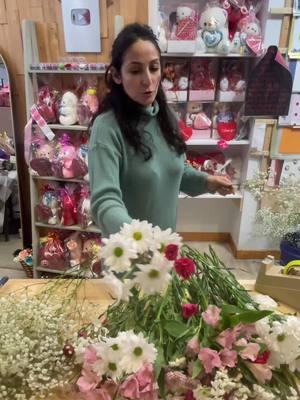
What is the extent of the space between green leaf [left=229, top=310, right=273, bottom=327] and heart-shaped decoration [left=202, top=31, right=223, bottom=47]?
1977 millimetres

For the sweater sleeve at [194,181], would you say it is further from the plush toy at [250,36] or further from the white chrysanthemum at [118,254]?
the plush toy at [250,36]

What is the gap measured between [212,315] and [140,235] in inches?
8.9

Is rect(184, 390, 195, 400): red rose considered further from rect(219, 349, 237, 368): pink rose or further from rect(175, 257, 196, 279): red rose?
rect(175, 257, 196, 279): red rose

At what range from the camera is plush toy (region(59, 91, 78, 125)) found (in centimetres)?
219

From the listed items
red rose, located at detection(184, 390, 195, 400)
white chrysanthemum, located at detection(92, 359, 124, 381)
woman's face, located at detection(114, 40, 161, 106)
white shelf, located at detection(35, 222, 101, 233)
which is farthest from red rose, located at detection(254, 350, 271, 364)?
white shelf, located at detection(35, 222, 101, 233)

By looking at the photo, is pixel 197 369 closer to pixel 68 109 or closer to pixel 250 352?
pixel 250 352

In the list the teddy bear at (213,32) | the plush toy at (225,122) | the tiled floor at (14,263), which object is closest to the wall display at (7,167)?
the tiled floor at (14,263)

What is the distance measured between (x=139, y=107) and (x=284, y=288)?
67cm

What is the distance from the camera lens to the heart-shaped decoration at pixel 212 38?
2.20 metres

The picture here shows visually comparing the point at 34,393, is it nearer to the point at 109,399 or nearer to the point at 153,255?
the point at 109,399

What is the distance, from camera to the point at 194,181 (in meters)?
1.35

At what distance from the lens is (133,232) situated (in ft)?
1.67

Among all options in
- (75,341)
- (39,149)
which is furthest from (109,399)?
(39,149)

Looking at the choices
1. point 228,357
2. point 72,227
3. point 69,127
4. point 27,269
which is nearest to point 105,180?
point 228,357
